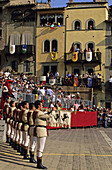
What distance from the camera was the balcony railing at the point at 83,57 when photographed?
45.5 metres

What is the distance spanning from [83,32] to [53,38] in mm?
4056

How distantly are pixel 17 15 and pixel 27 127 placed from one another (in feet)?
128

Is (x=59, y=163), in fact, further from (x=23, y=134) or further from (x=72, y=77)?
(x=72, y=77)

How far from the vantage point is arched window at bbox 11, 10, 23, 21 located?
160ft

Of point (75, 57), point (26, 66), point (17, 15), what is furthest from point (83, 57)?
point (17, 15)

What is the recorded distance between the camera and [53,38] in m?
47.7

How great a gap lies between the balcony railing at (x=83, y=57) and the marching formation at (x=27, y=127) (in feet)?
104

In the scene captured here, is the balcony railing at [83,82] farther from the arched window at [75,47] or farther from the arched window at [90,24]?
the arched window at [90,24]

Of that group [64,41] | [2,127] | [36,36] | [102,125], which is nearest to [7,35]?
[36,36]

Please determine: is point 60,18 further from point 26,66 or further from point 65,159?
point 65,159

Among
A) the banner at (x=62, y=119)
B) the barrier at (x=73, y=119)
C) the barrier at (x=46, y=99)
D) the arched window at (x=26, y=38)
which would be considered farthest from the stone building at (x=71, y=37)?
the banner at (x=62, y=119)

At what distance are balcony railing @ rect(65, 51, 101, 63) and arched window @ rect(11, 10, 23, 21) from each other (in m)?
8.41

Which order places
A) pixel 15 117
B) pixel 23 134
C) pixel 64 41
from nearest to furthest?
pixel 23 134 < pixel 15 117 < pixel 64 41

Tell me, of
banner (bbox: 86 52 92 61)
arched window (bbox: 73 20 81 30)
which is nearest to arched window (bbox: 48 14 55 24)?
arched window (bbox: 73 20 81 30)
